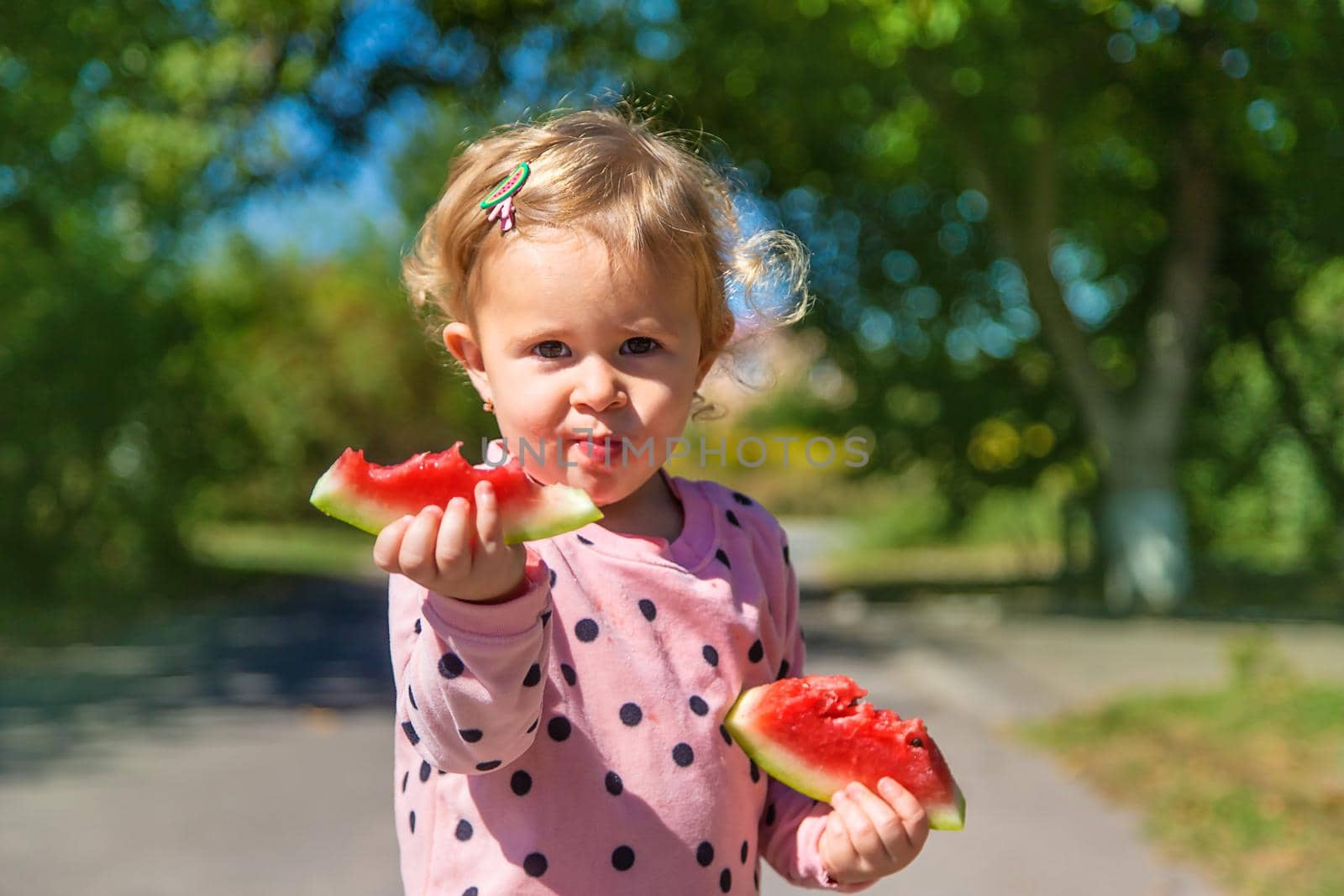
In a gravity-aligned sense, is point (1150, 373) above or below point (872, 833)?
below

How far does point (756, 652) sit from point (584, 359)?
48 centimetres

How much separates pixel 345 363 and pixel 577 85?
1597 cm

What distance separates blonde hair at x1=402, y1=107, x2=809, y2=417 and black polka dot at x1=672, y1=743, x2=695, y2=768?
0.58 m

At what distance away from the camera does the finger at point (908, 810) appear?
5.49 feet

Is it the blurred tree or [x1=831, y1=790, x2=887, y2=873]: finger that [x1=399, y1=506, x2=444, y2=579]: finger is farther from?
the blurred tree

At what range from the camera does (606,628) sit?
1.70 meters

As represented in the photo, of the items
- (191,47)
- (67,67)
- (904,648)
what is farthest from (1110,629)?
(191,47)

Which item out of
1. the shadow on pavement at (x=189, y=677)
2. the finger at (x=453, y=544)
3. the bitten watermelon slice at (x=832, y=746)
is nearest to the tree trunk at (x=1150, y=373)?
the shadow on pavement at (x=189, y=677)

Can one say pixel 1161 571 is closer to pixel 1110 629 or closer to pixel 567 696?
pixel 1110 629

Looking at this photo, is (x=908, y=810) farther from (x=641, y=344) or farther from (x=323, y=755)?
(x=323, y=755)

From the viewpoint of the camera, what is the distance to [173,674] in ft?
33.4

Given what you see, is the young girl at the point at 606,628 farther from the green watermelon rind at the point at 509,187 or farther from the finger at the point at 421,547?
the finger at the point at 421,547

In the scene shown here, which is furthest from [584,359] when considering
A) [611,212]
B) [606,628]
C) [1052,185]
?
[1052,185]

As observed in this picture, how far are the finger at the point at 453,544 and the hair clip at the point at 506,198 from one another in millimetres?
523
